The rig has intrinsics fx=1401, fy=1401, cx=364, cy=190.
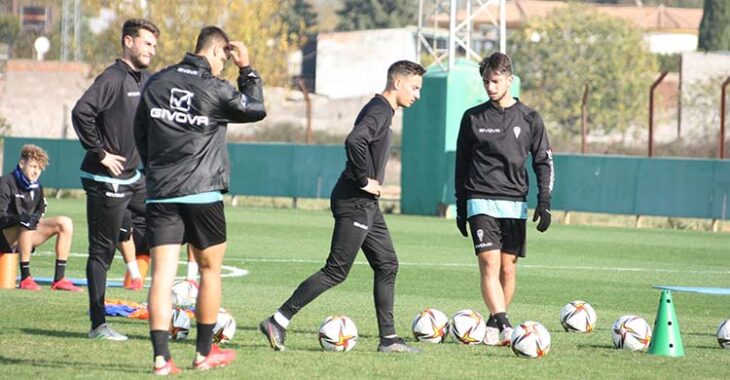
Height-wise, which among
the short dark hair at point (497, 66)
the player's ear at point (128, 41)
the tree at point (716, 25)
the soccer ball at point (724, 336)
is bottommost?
the soccer ball at point (724, 336)

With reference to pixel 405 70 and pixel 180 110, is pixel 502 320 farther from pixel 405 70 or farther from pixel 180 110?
pixel 180 110

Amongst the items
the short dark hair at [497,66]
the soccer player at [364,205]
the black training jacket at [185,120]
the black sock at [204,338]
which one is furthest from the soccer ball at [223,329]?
the short dark hair at [497,66]

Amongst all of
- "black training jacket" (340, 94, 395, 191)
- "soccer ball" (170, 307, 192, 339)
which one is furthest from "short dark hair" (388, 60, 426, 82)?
"soccer ball" (170, 307, 192, 339)

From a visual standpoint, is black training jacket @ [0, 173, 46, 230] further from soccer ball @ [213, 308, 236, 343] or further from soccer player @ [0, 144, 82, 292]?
soccer ball @ [213, 308, 236, 343]

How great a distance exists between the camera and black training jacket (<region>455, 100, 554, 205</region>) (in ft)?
35.3

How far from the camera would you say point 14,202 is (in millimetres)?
13984

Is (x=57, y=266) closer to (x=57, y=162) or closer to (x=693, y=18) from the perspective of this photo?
(x=57, y=162)

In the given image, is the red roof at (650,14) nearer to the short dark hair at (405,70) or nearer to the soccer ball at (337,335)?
the short dark hair at (405,70)

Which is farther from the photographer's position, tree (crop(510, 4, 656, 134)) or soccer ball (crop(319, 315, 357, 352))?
tree (crop(510, 4, 656, 134))

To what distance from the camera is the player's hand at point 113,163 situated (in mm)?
10578

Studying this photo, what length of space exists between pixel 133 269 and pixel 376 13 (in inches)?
3307

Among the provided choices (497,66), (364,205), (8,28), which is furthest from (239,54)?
(8,28)

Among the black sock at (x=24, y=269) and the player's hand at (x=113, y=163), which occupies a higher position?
the player's hand at (x=113, y=163)

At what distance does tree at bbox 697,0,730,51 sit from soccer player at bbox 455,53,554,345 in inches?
2906
